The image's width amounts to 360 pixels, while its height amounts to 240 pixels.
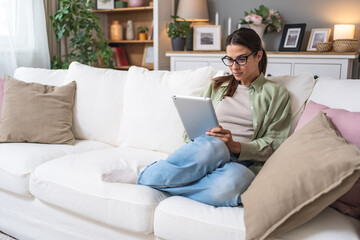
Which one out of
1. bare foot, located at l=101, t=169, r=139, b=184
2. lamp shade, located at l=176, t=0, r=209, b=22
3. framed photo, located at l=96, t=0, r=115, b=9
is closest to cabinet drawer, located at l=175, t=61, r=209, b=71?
lamp shade, located at l=176, t=0, r=209, b=22

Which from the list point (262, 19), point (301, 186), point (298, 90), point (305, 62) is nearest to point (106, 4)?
point (262, 19)

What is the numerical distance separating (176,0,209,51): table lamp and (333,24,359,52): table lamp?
130cm

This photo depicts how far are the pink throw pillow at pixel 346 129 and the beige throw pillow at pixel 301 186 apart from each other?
0.13 meters

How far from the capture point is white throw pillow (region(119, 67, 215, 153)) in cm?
199

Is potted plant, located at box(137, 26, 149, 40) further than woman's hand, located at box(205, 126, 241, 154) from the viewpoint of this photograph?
Yes

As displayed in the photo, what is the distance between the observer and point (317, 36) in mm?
3537

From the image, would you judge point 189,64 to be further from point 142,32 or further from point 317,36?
point 317,36

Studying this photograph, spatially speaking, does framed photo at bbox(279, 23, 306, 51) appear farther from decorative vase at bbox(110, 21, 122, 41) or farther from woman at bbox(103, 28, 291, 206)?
woman at bbox(103, 28, 291, 206)

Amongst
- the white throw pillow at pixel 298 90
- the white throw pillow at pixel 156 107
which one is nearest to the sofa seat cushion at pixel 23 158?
the white throw pillow at pixel 156 107

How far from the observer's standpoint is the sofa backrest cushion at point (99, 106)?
2.23m

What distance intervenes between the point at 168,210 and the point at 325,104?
827mm

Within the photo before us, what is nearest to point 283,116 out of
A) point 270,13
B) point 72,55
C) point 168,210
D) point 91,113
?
point 168,210

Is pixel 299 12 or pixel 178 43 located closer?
pixel 299 12

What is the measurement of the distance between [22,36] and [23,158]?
6.12 ft
